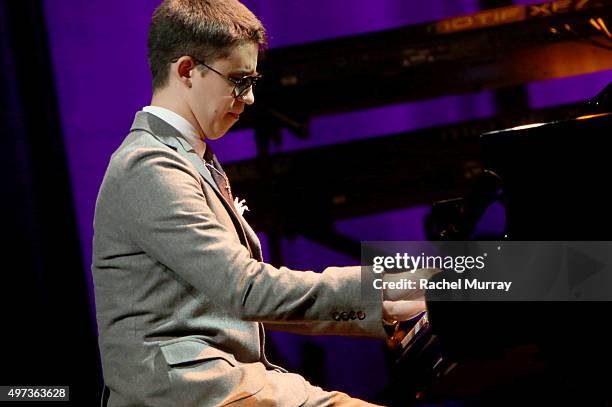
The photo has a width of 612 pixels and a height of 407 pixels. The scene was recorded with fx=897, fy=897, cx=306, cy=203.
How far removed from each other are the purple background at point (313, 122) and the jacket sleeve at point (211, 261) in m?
2.33

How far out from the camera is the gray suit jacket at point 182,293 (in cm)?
177

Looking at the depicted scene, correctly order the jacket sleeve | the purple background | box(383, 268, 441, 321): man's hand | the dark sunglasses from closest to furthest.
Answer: the jacket sleeve
box(383, 268, 441, 321): man's hand
the dark sunglasses
the purple background

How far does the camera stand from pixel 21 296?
3658 mm

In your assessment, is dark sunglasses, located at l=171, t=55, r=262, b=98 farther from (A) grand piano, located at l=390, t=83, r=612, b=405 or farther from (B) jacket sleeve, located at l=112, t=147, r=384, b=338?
(A) grand piano, located at l=390, t=83, r=612, b=405

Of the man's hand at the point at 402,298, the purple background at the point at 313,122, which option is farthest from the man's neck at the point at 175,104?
the purple background at the point at 313,122

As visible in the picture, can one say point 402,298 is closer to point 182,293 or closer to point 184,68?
point 182,293

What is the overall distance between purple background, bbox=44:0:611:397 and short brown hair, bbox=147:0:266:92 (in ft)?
6.94

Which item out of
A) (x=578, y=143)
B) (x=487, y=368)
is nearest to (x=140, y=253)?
(x=578, y=143)

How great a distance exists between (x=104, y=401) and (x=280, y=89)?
7.17 feet

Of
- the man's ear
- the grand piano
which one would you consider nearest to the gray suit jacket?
the man's ear

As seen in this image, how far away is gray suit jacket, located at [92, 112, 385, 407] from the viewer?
1.77 m

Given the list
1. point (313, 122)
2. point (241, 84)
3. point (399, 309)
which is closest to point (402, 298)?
point (399, 309)

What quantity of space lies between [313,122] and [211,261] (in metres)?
3.06

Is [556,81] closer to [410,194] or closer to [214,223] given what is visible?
[410,194]
